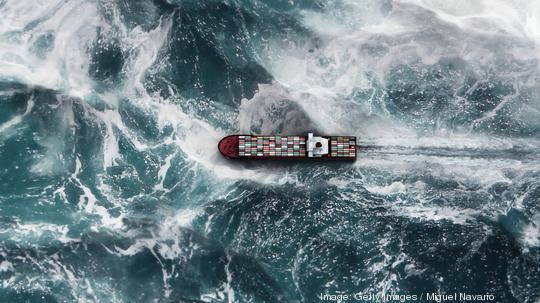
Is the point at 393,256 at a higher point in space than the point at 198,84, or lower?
lower

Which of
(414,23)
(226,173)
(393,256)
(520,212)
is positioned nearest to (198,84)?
(226,173)

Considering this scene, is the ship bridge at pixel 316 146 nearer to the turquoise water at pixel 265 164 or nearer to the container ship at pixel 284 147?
the container ship at pixel 284 147

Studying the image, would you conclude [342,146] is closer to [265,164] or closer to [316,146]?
[316,146]

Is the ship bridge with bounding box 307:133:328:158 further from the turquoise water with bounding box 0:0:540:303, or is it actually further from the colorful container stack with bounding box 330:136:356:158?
the turquoise water with bounding box 0:0:540:303

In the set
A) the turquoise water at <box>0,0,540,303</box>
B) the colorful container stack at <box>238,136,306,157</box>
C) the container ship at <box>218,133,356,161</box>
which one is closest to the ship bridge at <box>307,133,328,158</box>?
the container ship at <box>218,133,356,161</box>

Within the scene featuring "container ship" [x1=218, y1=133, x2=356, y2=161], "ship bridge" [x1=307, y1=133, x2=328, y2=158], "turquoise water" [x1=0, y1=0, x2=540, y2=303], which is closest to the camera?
"ship bridge" [x1=307, y1=133, x2=328, y2=158]

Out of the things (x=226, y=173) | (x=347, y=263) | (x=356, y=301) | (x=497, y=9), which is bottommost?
(x=356, y=301)

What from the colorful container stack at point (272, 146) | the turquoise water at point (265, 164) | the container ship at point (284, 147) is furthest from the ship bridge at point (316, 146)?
the turquoise water at point (265, 164)

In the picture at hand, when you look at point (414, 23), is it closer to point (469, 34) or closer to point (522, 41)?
point (469, 34)
